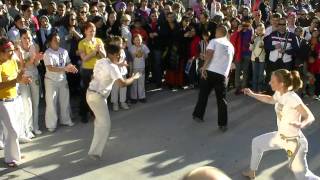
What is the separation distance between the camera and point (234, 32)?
31.4ft

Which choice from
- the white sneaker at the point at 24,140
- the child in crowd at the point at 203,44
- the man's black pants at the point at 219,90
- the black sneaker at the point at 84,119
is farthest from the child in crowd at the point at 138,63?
the white sneaker at the point at 24,140

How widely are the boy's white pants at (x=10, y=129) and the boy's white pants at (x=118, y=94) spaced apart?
276 cm

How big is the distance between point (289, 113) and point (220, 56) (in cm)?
232

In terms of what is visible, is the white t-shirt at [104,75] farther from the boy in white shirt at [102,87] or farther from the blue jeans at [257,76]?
the blue jeans at [257,76]

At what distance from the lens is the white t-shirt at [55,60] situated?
280 inches

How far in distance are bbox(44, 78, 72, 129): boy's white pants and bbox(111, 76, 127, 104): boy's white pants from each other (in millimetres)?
1185

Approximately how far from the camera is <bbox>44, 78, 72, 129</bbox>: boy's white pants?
7.34 m

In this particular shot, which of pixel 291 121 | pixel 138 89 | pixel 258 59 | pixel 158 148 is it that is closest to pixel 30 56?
pixel 158 148

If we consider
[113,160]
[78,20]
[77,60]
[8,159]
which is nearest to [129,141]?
[113,160]

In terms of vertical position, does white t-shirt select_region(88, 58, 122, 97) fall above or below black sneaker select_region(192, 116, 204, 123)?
above

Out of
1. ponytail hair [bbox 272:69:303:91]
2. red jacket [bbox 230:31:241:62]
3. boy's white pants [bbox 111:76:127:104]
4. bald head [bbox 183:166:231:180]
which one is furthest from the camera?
red jacket [bbox 230:31:241:62]

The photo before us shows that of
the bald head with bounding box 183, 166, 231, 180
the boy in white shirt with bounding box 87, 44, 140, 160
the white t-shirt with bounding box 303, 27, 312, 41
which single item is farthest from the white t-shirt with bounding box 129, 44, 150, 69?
the bald head with bounding box 183, 166, 231, 180

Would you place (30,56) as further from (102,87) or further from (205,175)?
(205,175)

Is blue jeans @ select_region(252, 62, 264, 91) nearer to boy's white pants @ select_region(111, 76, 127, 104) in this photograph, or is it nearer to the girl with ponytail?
boy's white pants @ select_region(111, 76, 127, 104)
